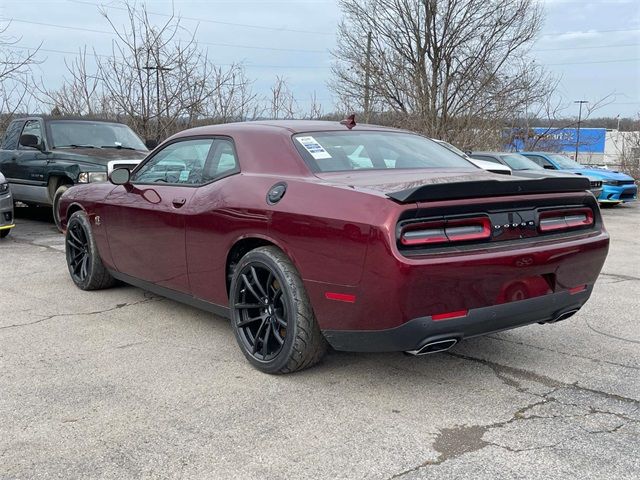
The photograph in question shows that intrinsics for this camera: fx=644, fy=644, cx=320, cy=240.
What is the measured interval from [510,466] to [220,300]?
2182 millimetres

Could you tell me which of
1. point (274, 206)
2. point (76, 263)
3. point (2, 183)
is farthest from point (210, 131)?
point (2, 183)

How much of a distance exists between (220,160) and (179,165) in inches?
21.6

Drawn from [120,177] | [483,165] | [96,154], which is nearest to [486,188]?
[120,177]

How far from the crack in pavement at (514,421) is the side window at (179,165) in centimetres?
236

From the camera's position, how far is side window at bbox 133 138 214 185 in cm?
458

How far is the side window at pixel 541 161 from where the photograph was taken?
15883mm

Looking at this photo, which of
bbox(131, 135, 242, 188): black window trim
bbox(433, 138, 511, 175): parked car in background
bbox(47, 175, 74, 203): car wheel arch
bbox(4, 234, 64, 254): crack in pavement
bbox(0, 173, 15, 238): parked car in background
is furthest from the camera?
bbox(47, 175, 74, 203): car wheel arch

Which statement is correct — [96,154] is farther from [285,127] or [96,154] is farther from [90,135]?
[285,127]

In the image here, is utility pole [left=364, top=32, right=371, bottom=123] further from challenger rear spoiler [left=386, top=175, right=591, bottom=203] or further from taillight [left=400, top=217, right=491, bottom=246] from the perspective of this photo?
taillight [left=400, top=217, right=491, bottom=246]

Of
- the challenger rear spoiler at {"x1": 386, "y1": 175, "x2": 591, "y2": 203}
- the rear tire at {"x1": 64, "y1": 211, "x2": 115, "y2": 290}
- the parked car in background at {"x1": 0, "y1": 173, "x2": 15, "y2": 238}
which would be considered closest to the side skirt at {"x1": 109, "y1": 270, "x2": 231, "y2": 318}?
the rear tire at {"x1": 64, "y1": 211, "x2": 115, "y2": 290}

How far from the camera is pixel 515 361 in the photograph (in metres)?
4.09

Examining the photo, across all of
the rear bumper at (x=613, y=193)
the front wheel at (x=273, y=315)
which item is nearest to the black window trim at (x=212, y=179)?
the front wheel at (x=273, y=315)

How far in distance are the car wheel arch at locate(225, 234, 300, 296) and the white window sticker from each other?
0.59m

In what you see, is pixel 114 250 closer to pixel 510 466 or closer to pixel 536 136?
pixel 510 466
